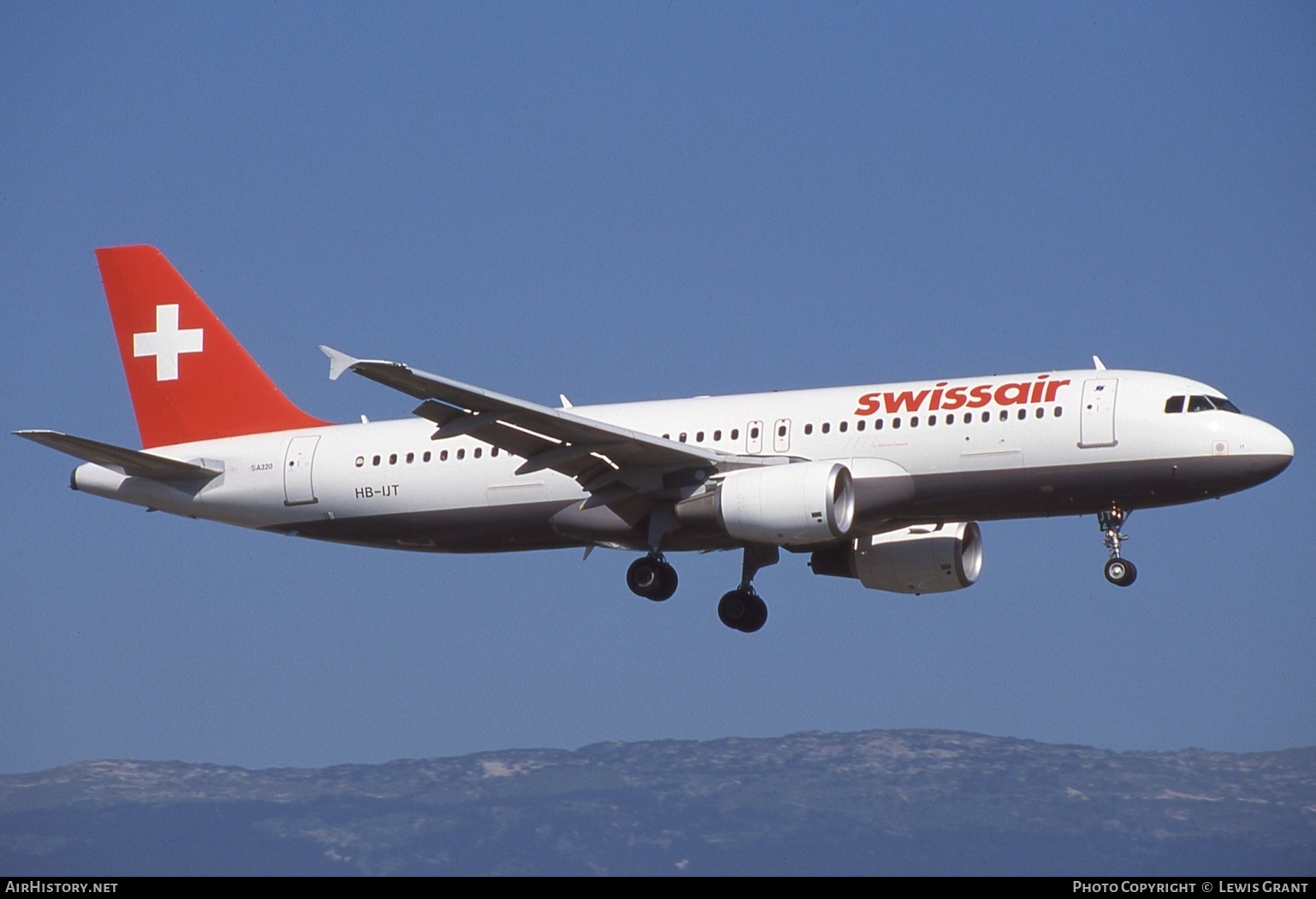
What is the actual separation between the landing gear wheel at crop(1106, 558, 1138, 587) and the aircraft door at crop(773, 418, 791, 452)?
6711 millimetres

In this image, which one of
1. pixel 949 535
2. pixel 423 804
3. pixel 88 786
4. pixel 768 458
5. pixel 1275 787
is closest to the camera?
pixel 768 458

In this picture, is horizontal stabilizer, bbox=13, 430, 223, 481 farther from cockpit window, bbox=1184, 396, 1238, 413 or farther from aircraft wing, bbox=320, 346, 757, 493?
cockpit window, bbox=1184, 396, 1238, 413

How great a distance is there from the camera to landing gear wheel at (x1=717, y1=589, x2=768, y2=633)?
1526 inches

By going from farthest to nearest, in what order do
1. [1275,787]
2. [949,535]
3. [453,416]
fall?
[1275,787], [949,535], [453,416]

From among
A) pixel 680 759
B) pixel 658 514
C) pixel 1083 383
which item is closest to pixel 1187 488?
pixel 1083 383

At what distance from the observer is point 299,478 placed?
3994 cm

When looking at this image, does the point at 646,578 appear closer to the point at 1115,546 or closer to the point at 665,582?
the point at 665,582

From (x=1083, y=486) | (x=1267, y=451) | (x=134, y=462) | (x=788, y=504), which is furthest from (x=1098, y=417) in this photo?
(x=134, y=462)

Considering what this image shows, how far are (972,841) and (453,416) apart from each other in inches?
4789

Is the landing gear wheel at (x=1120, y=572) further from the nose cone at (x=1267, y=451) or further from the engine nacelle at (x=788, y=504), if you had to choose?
the engine nacelle at (x=788, y=504)

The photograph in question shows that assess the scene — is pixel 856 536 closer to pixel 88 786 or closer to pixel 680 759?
pixel 88 786

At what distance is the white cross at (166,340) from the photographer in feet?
141

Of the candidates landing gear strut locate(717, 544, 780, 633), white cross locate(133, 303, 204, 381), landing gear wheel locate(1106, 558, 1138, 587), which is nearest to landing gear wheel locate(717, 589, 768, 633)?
landing gear strut locate(717, 544, 780, 633)

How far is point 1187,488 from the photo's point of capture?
33.8 metres
